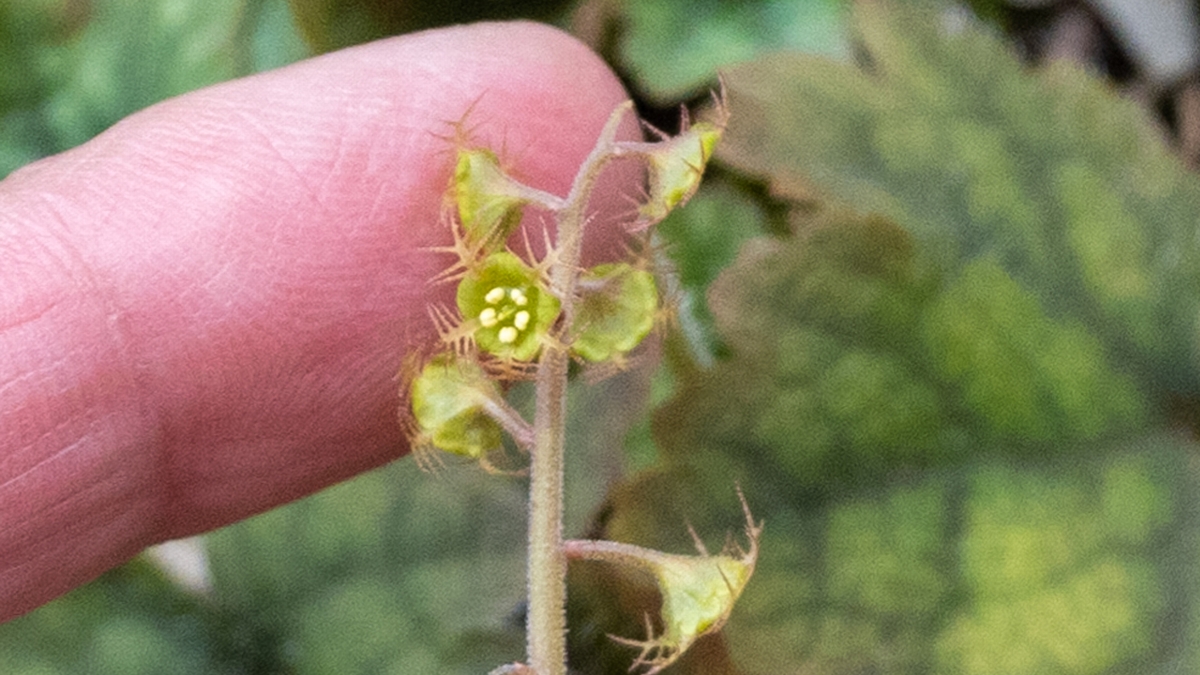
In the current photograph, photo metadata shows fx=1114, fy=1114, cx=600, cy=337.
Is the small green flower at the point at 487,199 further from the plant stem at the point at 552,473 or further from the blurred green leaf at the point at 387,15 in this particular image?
the blurred green leaf at the point at 387,15

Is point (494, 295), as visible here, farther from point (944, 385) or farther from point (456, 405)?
point (944, 385)

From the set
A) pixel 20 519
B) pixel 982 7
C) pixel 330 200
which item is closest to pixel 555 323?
pixel 330 200

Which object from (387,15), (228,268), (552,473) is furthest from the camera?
(387,15)

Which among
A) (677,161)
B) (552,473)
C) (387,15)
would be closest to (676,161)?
(677,161)

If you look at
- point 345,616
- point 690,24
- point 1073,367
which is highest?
point 690,24

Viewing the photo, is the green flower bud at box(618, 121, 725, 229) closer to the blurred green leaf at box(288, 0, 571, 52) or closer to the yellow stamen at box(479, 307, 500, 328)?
the yellow stamen at box(479, 307, 500, 328)

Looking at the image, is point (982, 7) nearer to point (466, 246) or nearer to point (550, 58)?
point (550, 58)

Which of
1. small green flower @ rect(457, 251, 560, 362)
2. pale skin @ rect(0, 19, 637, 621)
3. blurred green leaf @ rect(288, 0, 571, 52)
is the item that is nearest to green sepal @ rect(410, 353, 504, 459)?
small green flower @ rect(457, 251, 560, 362)
